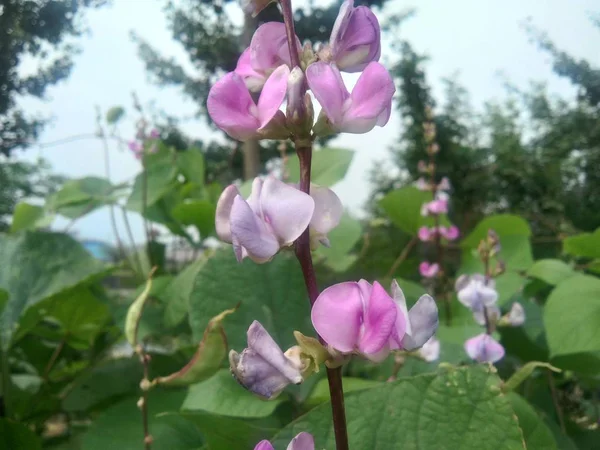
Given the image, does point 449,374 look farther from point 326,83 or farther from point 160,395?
point 160,395

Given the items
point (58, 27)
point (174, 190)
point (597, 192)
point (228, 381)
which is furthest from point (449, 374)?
point (597, 192)

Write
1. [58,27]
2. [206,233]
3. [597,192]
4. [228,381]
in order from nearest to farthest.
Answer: [228,381] < [206,233] < [58,27] < [597,192]

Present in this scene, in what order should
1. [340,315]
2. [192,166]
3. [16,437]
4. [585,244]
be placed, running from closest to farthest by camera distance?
[340,315] → [16,437] → [585,244] → [192,166]

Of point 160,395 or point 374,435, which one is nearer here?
point 374,435

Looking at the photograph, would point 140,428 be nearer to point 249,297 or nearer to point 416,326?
point 249,297

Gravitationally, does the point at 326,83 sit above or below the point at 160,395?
above

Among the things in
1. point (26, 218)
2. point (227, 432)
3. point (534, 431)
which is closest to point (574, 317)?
point (534, 431)

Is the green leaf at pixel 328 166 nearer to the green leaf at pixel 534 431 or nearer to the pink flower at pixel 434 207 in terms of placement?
the pink flower at pixel 434 207
